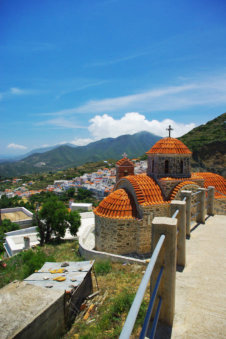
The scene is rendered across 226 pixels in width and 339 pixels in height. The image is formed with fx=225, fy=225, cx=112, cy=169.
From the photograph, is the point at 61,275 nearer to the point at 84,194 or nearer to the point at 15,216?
the point at 15,216

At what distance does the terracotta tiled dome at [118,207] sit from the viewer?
11266mm

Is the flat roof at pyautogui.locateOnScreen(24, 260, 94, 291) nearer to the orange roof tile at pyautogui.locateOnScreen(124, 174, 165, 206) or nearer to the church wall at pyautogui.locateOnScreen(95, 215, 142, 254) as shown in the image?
the church wall at pyautogui.locateOnScreen(95, 215, 142, 254)

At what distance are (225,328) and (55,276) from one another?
6328mm

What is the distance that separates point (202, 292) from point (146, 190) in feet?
27.2

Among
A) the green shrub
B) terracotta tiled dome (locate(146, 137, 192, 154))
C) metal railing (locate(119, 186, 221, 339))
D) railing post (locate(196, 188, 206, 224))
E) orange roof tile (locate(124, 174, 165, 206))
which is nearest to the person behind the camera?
metal railing (locate(119, 186, 221, 339))

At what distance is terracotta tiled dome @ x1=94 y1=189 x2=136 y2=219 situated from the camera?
11266mm

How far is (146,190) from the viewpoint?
11.6 m

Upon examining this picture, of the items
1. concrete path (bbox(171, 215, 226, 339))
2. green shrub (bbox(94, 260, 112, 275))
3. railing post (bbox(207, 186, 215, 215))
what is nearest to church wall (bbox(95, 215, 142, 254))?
green shrub (bbox(94, 260, 112, 275))

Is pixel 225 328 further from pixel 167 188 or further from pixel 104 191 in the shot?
pixel 104 191

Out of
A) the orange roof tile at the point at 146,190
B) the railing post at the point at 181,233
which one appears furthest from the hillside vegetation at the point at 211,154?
the railing post at the point at 181,233

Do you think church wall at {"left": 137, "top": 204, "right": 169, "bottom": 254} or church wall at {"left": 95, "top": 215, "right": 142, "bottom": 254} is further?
church wall at {"left": 95, "top": 215, "right": 142, "bottom": 254}

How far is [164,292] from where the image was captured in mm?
2729

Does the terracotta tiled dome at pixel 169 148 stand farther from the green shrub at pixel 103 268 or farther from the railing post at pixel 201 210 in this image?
the green shrub at pixel 103 268

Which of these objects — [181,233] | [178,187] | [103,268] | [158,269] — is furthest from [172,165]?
[158,269]
